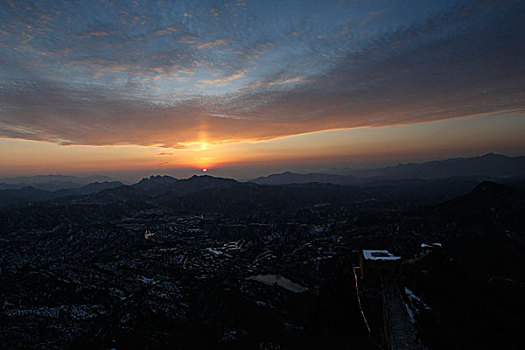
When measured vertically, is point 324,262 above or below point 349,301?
below

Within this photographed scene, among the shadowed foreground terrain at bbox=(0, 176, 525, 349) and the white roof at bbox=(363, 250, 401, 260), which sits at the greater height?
the white roof at bbox=(363, 250, 401, 260)

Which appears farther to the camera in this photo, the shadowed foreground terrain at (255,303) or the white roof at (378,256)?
the shadowed foreground terrain at (255,303)

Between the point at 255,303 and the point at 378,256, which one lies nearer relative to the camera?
the point at 378,256

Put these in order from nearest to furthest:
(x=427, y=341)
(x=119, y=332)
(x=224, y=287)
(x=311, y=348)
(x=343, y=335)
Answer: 1. (x=427, y=341)
2. (x=343, y=335)
3. (x=311, y=348)
4. (x=119, y=332)
5. (x=224, y=287)

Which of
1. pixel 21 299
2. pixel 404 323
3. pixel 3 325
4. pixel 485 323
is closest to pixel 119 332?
pixel 3 325

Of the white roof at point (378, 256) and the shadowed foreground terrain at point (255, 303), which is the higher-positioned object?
the white roof at point (378, 256)

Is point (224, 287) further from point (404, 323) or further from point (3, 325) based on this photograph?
point (404, 323)

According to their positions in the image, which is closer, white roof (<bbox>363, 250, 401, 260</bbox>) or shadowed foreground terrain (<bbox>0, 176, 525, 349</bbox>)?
white roof (<bbox>363, 250, 401, 260</bbox>)

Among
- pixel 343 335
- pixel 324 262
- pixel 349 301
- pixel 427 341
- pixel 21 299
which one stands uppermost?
pixel 427 341

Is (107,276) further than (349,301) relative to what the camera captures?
Yes

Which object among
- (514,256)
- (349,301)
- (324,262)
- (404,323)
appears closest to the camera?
(404,323)

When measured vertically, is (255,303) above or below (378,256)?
below
